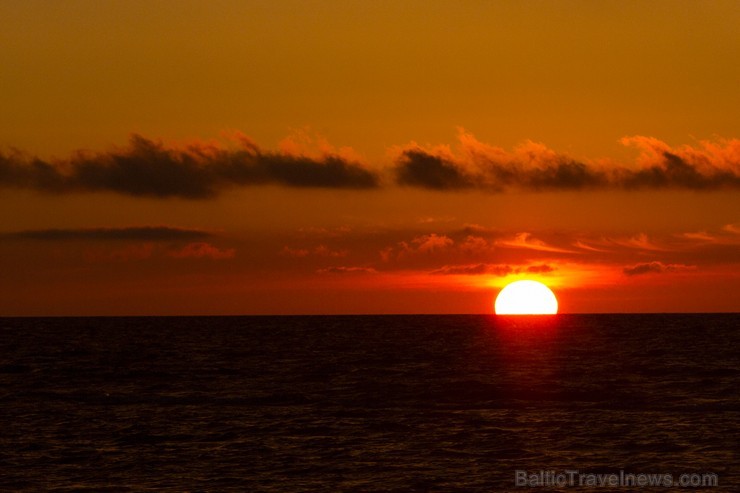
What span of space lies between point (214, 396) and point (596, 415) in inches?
935

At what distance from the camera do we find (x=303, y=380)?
227ft

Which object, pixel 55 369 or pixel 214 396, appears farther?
pixel 55 369

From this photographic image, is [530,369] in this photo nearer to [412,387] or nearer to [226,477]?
[412,387]

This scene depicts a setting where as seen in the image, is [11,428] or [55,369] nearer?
[11,428]

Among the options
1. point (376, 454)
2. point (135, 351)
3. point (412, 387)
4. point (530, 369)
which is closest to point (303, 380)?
point (412, 387)

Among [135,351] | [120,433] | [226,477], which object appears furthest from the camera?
[135,351]

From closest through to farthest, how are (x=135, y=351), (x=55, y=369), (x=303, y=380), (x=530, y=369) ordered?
1. (x=303, y=380)
2. (x=530, y=369)
3. (x=55, y=369)
4. (x=135, y=351)

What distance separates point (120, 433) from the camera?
42344mm

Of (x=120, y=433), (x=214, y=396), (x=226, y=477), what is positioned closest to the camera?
(x=226, y=477)

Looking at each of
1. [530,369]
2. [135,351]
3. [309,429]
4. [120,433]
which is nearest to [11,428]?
[120,433]

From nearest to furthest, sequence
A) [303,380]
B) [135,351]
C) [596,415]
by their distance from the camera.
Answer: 1. [596,415]
2. [303,380]
3. [135,351]

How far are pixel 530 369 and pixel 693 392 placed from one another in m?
21.2

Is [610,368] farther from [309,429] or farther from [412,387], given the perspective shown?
[309,429]

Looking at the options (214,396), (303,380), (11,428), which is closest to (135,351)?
(303,380)
